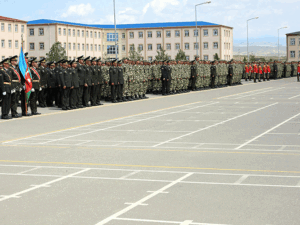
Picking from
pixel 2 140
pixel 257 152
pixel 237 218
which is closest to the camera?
pixel 237 218

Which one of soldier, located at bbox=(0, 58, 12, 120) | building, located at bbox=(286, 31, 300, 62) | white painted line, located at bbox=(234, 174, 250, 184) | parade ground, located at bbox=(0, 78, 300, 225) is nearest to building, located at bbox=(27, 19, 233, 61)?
building, located at bbox=(286, 31, 300, 62)

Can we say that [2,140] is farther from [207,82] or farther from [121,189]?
[207,82]

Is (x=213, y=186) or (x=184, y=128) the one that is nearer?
(x=213, y=186)

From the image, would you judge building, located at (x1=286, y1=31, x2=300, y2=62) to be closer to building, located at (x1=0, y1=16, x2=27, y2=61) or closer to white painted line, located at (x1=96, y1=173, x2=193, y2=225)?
building, located at (x1=0, y1=16, x2=27, y2=61)

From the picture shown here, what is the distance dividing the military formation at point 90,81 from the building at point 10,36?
76180 mm

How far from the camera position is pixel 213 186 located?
778 cm

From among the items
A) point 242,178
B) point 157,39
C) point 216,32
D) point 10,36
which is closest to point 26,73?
point 242,178

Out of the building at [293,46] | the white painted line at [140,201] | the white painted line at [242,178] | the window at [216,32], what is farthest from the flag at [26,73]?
the building at [293,46]

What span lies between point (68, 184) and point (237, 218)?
114 inches

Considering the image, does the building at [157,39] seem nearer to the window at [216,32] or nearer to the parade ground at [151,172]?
the window at [216,32]

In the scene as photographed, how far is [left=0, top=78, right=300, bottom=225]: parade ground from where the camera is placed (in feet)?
20.8

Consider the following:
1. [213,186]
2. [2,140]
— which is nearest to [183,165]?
[213,186]

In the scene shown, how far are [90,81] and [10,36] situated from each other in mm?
91401

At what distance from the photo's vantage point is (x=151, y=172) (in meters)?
8.94
